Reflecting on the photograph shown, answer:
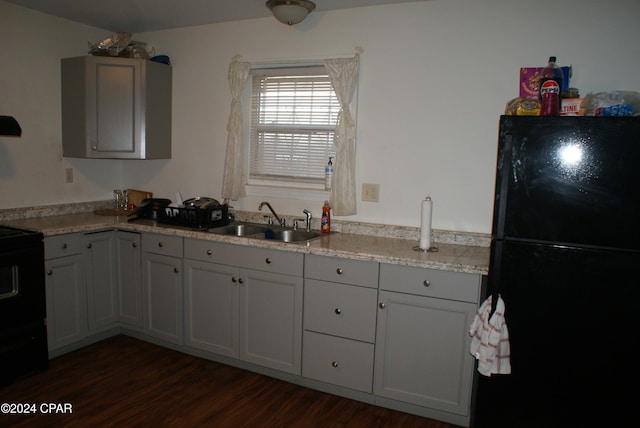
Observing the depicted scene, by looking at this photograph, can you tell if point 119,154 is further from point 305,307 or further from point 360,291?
point 360,291

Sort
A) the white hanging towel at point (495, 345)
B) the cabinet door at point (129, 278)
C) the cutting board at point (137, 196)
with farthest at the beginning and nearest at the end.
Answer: the cutting board at point (137, 196) < the cabinet door at point (129, 278) < the white hanging towel at point (495, 345)

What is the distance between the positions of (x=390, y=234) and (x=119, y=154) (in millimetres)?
2121

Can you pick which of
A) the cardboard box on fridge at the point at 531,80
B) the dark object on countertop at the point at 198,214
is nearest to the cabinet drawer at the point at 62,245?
the dark object on countertop at the point at 198,214

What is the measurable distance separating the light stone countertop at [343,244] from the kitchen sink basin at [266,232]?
170mm

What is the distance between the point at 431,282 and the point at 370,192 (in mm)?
884

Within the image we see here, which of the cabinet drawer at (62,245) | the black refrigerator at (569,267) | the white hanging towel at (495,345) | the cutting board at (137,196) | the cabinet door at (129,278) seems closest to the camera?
the black refrigerator at (569,267)

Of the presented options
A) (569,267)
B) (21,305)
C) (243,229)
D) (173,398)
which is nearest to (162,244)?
(243,229)

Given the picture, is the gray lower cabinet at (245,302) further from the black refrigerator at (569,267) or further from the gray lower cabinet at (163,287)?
the black refrigerator at (569,267)

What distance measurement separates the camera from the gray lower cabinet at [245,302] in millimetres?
2801

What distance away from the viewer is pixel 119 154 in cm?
357

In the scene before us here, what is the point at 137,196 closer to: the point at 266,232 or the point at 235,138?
the point at 235,138

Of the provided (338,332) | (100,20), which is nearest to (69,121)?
(100,20)

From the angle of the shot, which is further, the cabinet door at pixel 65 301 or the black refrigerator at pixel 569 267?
the cabinet door at pixel 65 301

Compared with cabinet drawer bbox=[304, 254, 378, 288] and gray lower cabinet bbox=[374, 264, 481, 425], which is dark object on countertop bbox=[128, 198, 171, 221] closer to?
cabinet drawer bbox=[304, 254, 378, 288]
